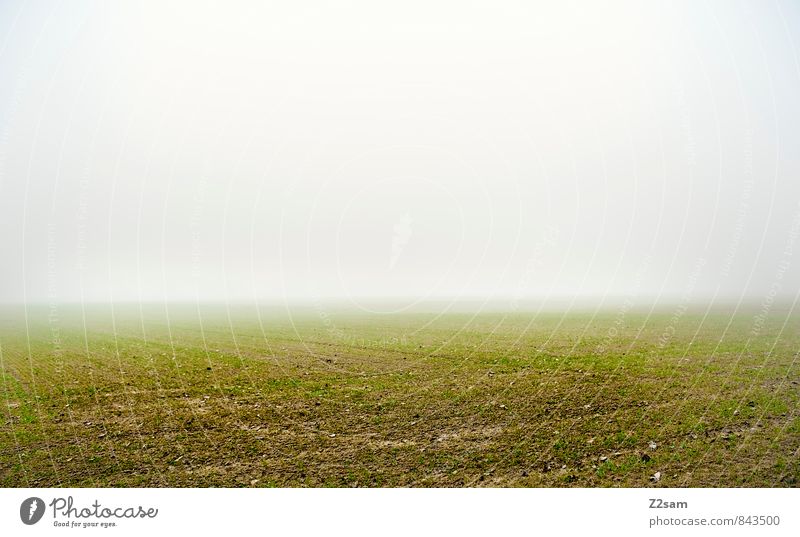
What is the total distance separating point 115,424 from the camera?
25.7ft

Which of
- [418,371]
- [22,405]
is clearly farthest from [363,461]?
[22,405]

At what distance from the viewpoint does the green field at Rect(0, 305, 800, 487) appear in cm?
644

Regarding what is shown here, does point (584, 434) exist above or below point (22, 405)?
below
